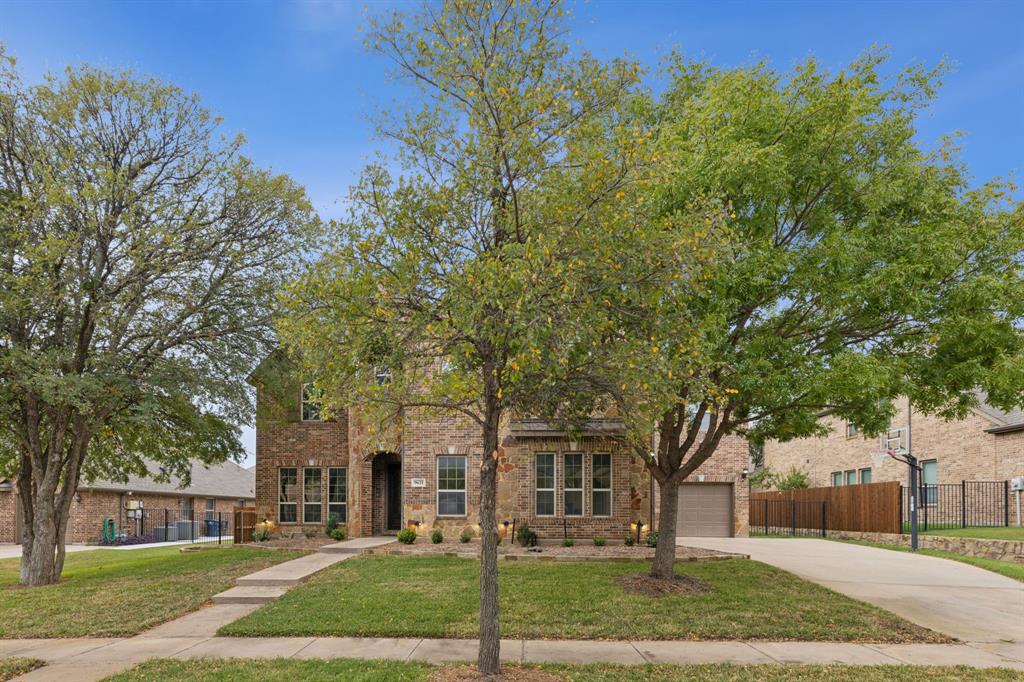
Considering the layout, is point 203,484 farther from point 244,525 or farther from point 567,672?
point 567,672

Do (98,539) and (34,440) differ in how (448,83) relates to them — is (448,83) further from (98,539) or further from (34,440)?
(98,539)

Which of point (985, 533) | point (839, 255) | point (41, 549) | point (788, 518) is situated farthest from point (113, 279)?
point (788, 518)

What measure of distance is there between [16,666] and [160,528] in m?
28.8

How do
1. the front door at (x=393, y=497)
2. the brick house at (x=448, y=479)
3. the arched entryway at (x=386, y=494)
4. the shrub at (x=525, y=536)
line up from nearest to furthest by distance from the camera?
the shrub at (x=525, y=536)
the brick house at (x=448, y=479)
the arched entryway at (x=386, y=494)
the front door at (x=393, y=497)

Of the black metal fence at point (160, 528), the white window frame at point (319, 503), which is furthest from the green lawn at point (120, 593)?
the black metal fence at point (160, 528)

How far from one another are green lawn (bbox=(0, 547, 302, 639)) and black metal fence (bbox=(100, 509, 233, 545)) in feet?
38.5

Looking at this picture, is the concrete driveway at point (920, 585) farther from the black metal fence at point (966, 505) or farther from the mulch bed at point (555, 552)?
the black metal fence at point (966, 505)

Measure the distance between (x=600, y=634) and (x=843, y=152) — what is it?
843 centimetres

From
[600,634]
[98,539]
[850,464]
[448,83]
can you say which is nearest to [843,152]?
[448,83]

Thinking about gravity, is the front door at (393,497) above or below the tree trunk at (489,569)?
below

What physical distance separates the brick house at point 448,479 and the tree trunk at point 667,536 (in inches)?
237

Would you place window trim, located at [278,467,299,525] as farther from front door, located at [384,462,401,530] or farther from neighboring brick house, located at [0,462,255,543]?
neighboring brick house, located at [0,462,255,543]

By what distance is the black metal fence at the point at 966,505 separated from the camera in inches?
997

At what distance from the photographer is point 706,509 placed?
86.9ft
